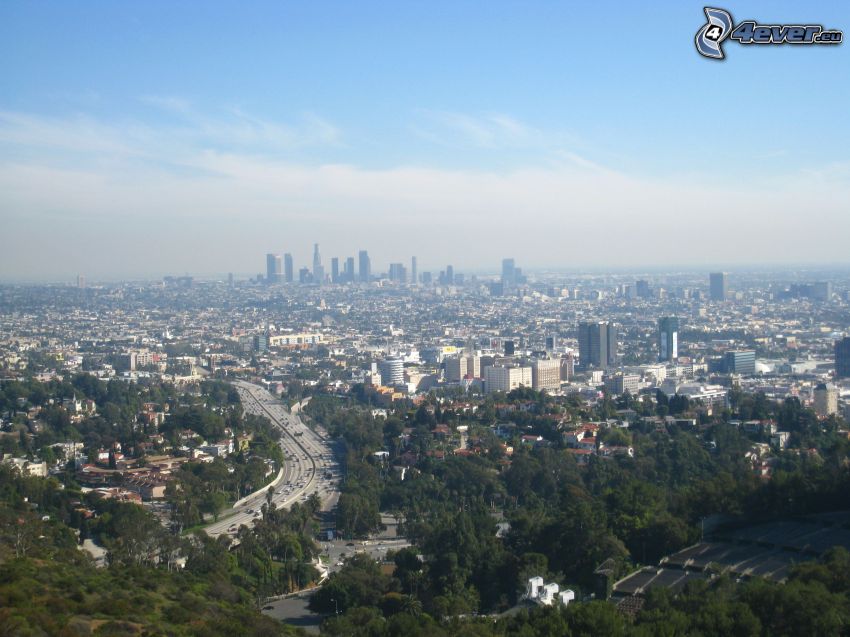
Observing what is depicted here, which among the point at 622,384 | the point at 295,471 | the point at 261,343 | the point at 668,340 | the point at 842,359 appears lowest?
the point at 295,471

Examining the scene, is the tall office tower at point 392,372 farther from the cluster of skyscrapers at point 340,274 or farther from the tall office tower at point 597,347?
the cluster of skyscrapers at point 340,274

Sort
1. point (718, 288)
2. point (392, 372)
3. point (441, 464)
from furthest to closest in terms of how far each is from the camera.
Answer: point (718, 288), point (392, 372), point (441, 464)

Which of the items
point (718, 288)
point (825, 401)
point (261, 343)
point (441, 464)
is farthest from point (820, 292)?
point (441, 464)

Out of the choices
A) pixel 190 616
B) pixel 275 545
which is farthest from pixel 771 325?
pixel 190 616

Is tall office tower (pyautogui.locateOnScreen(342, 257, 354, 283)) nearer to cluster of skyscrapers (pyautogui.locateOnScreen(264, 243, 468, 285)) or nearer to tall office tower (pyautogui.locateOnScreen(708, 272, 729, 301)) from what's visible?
cluster of skyscrapers (pyautogui.locateOnScreen(264, 243, 468, 285))

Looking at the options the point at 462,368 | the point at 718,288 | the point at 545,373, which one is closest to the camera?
the point at 545,373

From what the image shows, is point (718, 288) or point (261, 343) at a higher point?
point (718, 288)

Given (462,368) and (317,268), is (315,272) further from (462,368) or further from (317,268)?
(462,368)

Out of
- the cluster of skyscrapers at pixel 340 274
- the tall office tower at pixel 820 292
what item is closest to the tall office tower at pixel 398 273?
Result: the cluster of skyscrapers at pixel 340 274
